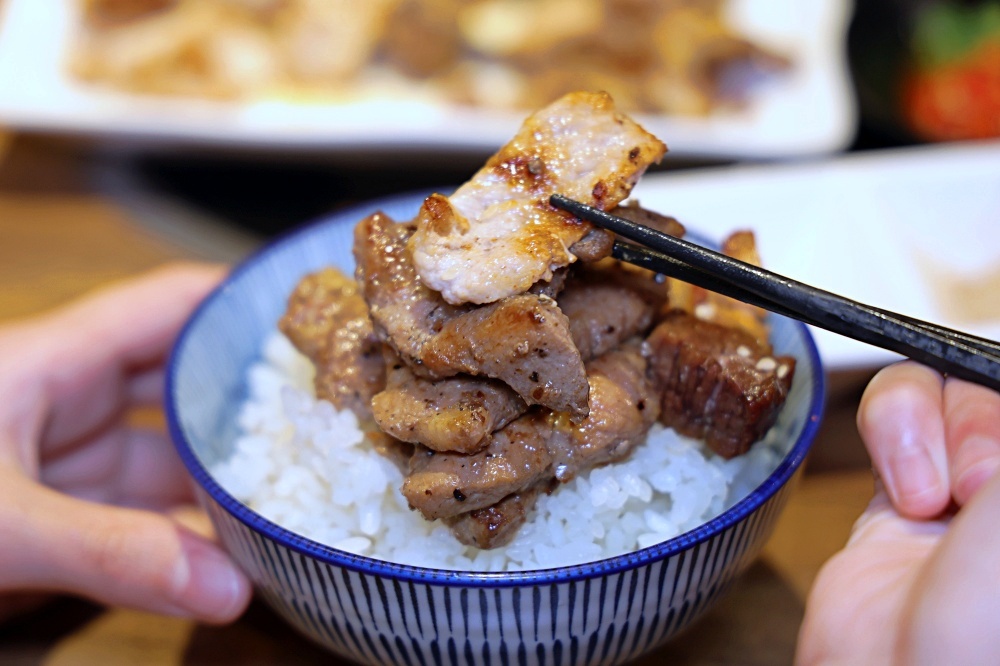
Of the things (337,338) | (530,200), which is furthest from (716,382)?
(337,338)

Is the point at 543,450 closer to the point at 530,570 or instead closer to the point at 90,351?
the point at 530,570

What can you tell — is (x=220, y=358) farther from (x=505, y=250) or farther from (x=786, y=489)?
(x=786, y=489)

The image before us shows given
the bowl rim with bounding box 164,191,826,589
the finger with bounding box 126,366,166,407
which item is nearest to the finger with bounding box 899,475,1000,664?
the bowl rim with bounding box 164,191,826,589

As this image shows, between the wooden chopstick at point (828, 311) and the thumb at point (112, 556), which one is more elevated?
the wooden chopstick at point (828, 311)

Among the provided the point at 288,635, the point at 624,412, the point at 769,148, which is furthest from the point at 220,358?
the point at 769,148

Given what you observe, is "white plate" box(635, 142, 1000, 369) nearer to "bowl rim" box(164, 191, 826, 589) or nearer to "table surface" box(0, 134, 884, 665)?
"table surface" box(0, 134, 884, 665)

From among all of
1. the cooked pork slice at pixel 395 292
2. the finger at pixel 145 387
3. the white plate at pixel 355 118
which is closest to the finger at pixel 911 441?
the cooked pork slice at pixel 395 292

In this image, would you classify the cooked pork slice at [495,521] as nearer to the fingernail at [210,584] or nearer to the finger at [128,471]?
the fingernail at [210,584]
